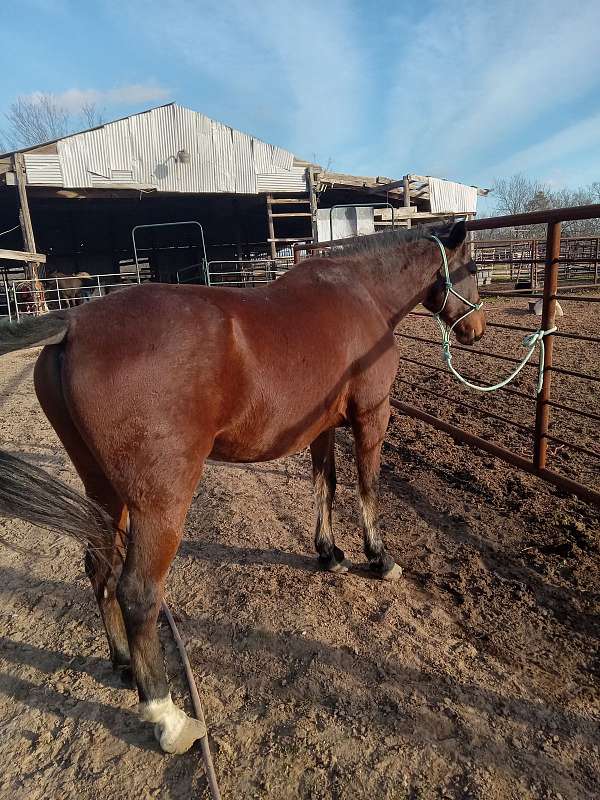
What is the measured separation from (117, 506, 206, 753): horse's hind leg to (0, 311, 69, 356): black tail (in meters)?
0.73

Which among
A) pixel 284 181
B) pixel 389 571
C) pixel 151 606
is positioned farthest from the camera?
pixel 284 181

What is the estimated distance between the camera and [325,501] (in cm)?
315

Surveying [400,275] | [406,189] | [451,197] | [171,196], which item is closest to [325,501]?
[400,275]

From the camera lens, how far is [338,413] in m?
2.75

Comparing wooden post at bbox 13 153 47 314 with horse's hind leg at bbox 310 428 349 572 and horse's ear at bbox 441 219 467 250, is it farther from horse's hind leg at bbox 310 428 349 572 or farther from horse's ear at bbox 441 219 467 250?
horse's ear at bbox 441 219 467 250

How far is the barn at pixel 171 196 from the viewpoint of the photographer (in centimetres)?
1381

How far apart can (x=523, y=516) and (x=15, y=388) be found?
783 cm

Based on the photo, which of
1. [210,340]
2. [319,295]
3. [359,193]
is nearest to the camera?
[210,340]

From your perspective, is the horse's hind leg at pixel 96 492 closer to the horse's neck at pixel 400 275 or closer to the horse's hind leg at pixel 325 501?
the horse's hind leg at pixel 325 501

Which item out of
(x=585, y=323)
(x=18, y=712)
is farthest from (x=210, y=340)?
(x=585, y=323)

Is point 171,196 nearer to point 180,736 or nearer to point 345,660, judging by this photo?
point 345,660

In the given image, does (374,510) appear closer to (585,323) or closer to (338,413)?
(338,413)

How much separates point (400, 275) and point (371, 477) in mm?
1304

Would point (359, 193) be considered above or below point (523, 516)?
above
